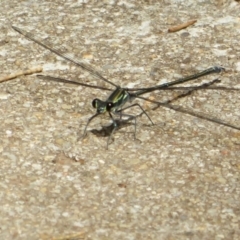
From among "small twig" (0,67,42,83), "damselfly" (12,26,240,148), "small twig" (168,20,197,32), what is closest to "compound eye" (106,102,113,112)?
"damselfly" (12,26,240,148)

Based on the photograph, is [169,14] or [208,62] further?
[169,14]

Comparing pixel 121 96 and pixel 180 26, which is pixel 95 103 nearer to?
pixel 121 96

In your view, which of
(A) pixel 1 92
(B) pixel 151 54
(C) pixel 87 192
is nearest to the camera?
(C) pixel 87 192

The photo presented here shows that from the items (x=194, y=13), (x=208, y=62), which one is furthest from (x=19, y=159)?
(x=194, y=13)

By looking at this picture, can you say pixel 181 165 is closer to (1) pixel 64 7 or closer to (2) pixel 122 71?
(2) pixel 122 71

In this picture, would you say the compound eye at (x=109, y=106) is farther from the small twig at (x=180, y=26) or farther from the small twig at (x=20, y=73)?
the small twig at (x=180, y=26)

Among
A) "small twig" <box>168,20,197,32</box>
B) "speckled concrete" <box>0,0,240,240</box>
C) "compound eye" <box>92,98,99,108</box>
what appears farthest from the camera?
"small twig" <box>168,20,197,32</box>

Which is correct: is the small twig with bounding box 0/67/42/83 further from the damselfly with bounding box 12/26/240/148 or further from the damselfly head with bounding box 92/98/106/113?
the damselfly head with bounding box 92/98/106/113

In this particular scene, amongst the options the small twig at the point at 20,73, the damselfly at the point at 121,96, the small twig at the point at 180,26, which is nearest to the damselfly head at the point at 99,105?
the damselfly at the point at 121,96
